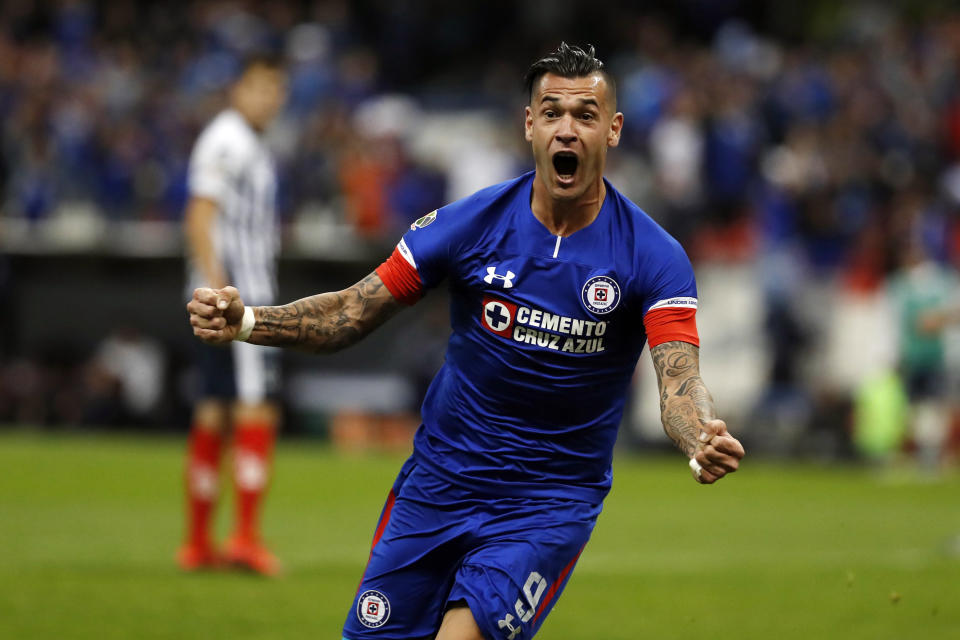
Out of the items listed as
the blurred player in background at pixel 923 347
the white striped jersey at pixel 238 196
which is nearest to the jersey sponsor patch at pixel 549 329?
the white striped jersey at pixel 238 196

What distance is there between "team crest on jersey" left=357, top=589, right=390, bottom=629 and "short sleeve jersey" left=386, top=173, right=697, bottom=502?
18.8 inches

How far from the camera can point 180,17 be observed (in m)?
26.5

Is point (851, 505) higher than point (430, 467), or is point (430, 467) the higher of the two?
point (430, 467)

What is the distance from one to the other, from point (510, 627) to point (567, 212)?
1.42 metres

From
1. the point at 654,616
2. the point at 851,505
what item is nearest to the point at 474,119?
the point at 851,505

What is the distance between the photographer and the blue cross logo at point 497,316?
16.4 feet

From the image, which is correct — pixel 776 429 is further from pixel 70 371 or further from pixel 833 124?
pixel 70 371

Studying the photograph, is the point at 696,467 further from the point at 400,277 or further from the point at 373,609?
the point at 400,277

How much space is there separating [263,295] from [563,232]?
4555 mm

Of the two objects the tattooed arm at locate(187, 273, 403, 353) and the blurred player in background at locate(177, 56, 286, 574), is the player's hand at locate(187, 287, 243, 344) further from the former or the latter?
the blurred player in background at locate(177, 56, 286, 574)

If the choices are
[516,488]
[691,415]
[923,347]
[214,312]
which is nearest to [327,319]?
[214,312]

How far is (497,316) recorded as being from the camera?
5.00 meters

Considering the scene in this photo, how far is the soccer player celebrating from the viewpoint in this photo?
4848 mm

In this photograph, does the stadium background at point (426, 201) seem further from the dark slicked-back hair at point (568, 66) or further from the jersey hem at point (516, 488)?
the dark slicked-back hair at point (568, 66)
